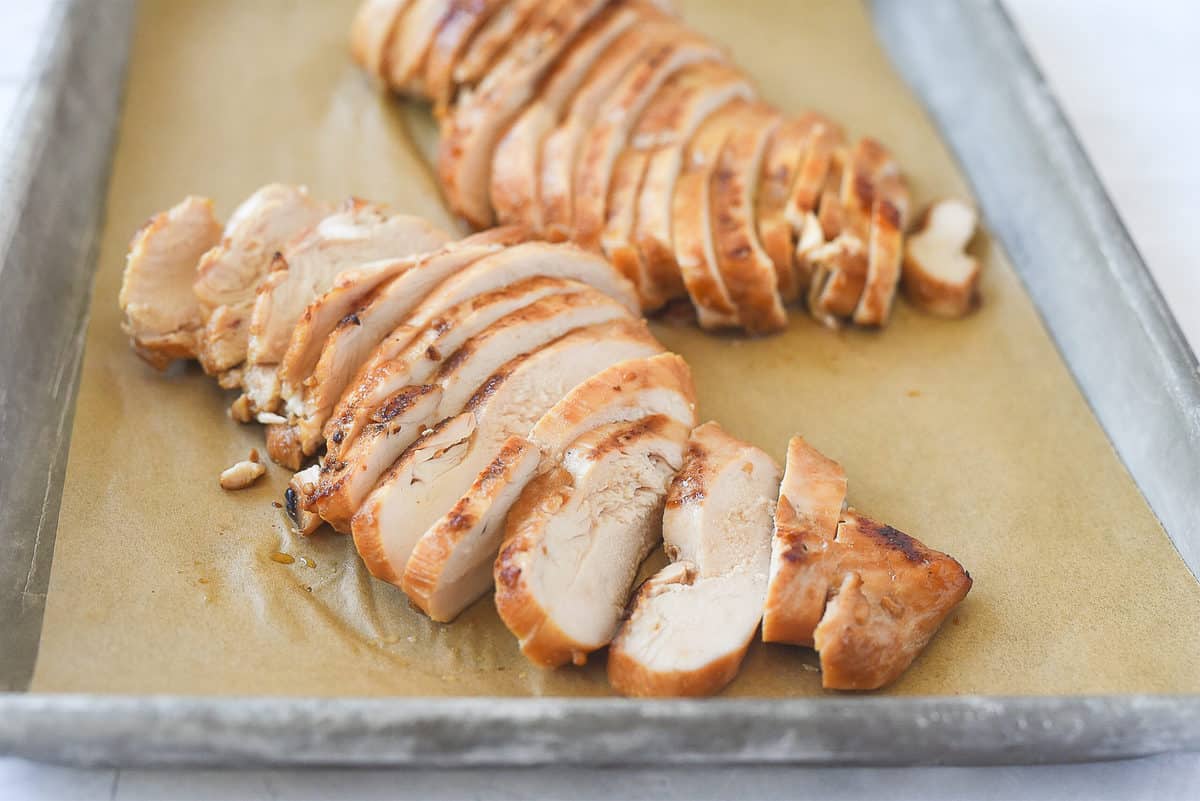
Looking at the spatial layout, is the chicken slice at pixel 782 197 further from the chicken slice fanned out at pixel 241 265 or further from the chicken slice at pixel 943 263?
the chicken slice fanned out at pixel 241 265

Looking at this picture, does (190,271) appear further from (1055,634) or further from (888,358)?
(1055,634)

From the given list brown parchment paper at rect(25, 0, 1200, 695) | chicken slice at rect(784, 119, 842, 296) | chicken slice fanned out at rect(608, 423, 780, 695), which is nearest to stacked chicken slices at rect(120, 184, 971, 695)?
chicken slice fanned out at rect(608, 423, 780, 695)

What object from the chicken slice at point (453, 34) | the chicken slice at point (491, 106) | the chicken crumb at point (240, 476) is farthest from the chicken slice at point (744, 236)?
the chicken crumb at point (240, 476)

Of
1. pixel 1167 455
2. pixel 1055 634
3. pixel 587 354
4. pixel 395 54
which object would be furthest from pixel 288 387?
pixel 1167 455

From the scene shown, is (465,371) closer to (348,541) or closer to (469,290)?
(469,290)

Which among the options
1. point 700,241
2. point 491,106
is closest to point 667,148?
point 700,241
